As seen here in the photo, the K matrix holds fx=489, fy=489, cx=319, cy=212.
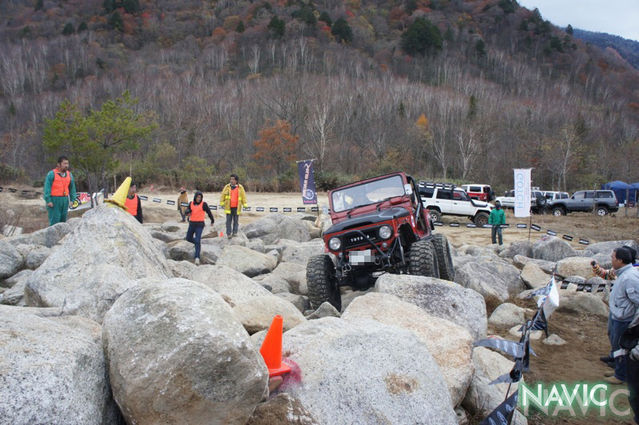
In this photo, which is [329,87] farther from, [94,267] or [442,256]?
[94,267]

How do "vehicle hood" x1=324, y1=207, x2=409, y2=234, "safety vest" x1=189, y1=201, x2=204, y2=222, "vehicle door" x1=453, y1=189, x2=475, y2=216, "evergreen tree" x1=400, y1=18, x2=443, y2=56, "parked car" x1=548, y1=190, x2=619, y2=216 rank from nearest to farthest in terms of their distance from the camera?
"vehicle hood" x1=324, y1=207, x2=409, y2=234
"safety vest" x1=189, y1=201, x2=204, y2=222
"vehicle door" x1=453, y1=189, x2=475, y2=216
"parked car" x1=548, y1=190, x2=619, y2=216
"evergreen tree" x1=400, y1=18, x2=443, y2=56

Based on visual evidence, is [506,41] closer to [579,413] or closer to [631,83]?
[631,83]

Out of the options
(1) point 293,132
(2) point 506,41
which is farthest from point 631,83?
(1) point 293,132

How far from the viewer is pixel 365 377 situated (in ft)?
11.0

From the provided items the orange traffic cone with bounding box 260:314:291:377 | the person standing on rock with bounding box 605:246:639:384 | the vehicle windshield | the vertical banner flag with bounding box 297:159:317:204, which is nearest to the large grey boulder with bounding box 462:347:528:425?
the person standing on rock with bounding box 605:246:639:384

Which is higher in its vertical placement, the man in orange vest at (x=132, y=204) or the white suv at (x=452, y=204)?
the man in orange vest at (x=132, y=204)

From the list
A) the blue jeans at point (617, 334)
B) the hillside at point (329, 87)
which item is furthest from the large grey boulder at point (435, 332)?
the hillside at point (329, 87)

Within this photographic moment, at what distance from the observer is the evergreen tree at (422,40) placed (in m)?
101

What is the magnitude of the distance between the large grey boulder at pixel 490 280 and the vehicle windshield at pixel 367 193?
1.74 metres

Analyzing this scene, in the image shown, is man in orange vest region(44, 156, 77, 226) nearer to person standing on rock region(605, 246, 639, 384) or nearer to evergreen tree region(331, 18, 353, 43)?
person standing on rock region(605, 246, 639, 384)

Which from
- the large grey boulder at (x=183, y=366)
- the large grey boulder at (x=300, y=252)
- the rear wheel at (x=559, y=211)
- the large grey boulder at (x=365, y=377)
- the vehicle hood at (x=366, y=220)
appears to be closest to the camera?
the large grey boulder at (x=183, y=366)

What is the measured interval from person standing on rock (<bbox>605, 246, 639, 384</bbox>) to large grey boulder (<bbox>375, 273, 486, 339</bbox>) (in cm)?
142

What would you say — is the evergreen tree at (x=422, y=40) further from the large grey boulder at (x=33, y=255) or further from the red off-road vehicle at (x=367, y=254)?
the red off-road vehicle at (x=367, y=254)

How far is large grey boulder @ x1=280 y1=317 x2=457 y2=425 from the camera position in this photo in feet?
10.3
